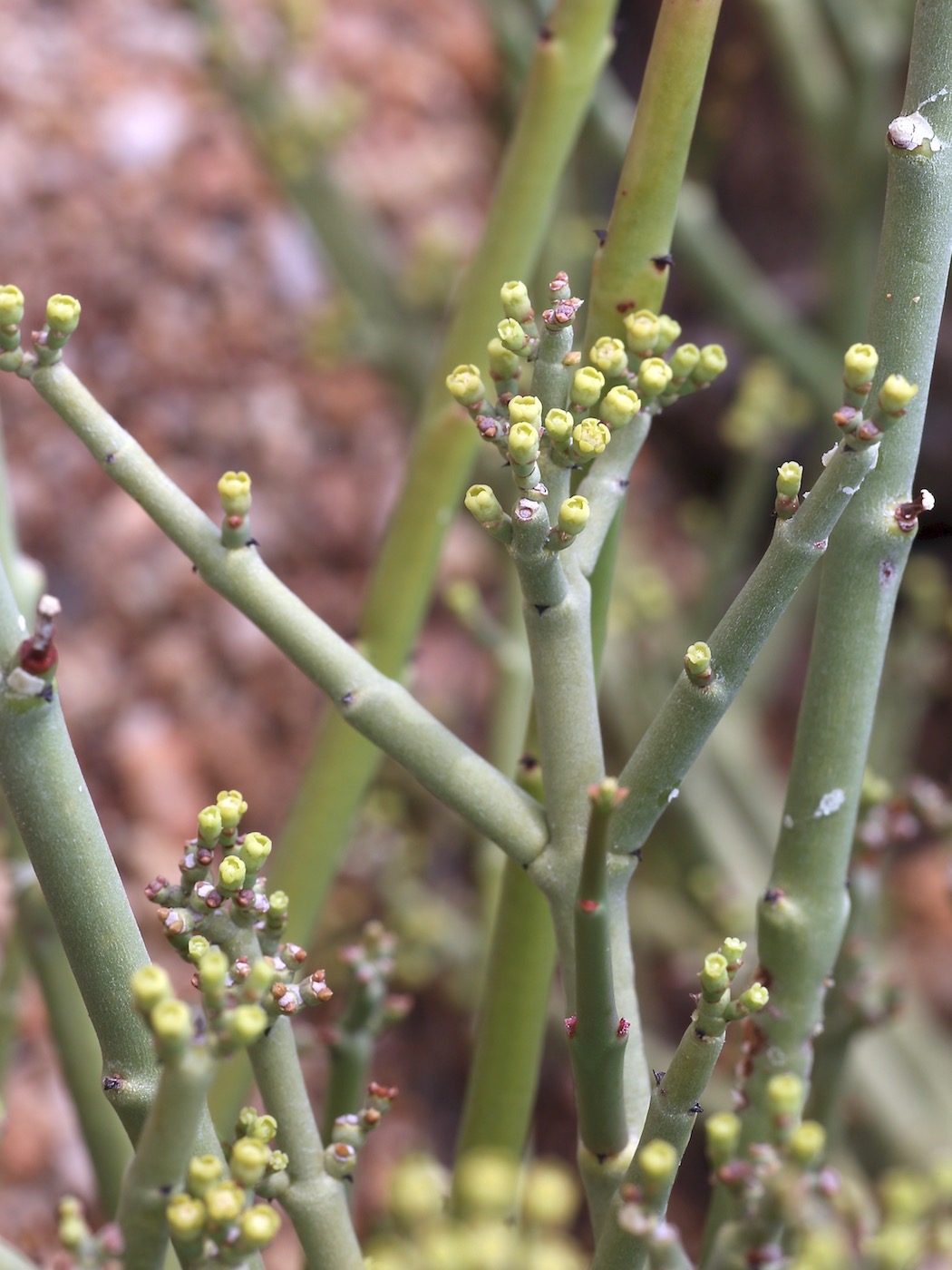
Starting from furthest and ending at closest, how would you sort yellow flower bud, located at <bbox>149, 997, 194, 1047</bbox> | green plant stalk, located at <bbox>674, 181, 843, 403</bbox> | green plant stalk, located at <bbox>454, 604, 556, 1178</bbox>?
green plant stalk, located at <bbox>674, 181, 843, 403</bbox> → green plant stalk, located at <bbox>454, 604, 556, 1178</bbox> → yellow flower bud, located at <bbox>149, 997, 194, 1047</bbox>

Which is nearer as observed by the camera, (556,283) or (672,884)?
(556,283)

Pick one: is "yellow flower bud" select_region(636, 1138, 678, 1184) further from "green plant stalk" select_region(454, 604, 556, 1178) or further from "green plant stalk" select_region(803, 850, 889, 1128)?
"green plant stalk" select_region(803, 850, 889, 1128)

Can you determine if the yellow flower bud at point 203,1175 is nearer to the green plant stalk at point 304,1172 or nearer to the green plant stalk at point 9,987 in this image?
the green plant stalk at point 304,1172

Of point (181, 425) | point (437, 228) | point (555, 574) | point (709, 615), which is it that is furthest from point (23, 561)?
point (437, 228)

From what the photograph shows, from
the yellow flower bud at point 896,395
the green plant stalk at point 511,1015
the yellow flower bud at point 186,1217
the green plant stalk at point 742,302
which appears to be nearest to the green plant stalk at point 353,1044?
the green plant stalk at point 511,1015

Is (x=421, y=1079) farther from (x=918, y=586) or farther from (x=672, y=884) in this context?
(x=918, y=586)

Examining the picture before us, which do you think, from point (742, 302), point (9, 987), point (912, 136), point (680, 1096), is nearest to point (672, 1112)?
point (680, 1096)

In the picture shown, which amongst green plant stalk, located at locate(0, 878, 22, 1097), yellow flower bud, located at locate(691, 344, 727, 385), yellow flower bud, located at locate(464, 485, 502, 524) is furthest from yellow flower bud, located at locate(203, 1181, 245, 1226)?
green plant stalk, located at locate(0, 878, 22, 1097)
